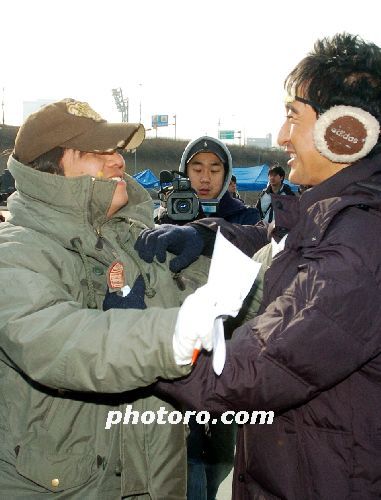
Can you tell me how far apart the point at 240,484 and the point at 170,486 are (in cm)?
29

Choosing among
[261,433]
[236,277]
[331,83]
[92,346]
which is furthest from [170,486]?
[331,83]

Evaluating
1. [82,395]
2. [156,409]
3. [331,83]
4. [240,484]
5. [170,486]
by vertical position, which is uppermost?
[331,83]

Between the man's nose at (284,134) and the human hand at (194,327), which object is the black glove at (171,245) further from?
the human hand at (194,327)

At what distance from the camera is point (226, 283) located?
129 cm

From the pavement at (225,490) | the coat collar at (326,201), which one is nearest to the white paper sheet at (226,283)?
the coat collar at (326,201)

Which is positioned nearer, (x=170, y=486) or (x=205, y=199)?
(x=170, y=486)

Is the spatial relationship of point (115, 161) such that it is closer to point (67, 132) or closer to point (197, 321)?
point (67, 132)

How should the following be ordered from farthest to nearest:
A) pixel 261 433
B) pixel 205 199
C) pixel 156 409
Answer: pixel 205 199
pixel 156 409
pixel 261 433

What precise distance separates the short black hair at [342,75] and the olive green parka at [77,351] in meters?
0.75

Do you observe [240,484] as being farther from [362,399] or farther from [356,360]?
[356,360]

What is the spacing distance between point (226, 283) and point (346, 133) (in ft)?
2.33

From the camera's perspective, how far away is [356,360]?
54.8 inches

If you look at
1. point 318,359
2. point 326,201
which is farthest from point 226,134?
point 318,359

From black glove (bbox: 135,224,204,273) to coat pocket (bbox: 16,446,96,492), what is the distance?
28.5 inches
